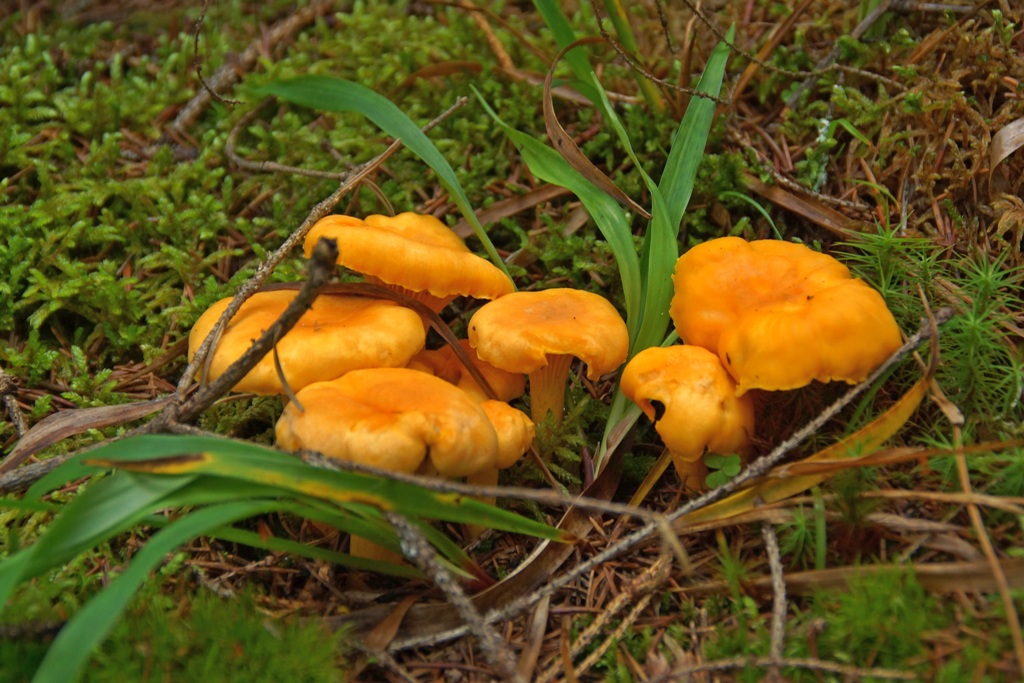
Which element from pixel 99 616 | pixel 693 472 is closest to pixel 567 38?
pixel 693 472

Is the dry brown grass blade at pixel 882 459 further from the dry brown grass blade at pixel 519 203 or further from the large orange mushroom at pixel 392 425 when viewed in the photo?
the dry brown grass blade at pixel 519 203

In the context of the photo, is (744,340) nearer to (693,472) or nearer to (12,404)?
(693,472)

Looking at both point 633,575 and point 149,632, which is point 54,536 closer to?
point 149,632

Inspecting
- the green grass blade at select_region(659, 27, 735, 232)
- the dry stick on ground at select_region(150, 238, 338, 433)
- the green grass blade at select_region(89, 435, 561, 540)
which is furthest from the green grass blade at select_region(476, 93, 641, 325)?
the green grass blade at select_region(89, 435, 561, 540)

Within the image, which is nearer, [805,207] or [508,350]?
[508,350]

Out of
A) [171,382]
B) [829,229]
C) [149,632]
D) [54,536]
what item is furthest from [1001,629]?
[171,382]

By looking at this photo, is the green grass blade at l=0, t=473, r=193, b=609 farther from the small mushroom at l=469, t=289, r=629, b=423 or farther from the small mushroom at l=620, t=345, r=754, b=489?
the small mushroom at l=620, t=345, r=754, b=489

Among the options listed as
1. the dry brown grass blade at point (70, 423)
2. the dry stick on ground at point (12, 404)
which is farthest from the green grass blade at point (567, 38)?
the dry stick on ground at point (12, 404)

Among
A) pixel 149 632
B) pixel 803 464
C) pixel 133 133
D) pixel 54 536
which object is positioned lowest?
pixel 803 464
